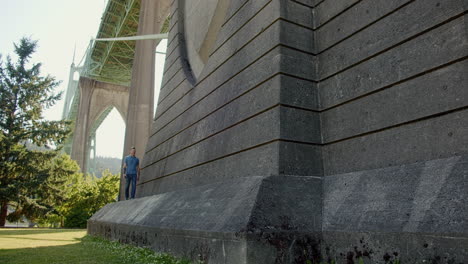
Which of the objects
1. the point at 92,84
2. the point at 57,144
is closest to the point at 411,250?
the point at 57,144

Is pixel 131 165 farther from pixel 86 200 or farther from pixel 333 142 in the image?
pixel 86 200

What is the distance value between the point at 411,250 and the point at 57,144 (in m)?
32.6

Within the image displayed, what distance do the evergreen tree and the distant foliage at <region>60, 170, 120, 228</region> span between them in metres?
2.20

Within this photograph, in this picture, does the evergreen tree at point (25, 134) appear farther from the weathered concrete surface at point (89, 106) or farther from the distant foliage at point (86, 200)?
the weathered concrete surface at point (89, 106)

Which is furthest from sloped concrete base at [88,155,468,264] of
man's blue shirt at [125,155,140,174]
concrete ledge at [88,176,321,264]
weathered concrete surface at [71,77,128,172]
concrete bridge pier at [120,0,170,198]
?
weathered concrete surface at [71,77,128,172]

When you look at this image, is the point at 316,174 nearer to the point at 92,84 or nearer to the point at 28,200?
the point at 28,200

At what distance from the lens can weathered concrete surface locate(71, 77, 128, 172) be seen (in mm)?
44125

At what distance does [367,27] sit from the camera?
14.5 ft

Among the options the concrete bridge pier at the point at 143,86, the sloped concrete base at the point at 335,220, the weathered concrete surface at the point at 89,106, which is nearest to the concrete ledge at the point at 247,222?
the sloped concrete base at the point at 335,220

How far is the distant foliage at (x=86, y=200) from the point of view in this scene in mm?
25109

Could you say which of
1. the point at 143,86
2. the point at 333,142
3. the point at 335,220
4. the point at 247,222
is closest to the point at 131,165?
the point at 333,142

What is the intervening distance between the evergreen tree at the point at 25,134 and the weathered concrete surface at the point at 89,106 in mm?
14264

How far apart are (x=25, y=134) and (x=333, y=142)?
94.3ft

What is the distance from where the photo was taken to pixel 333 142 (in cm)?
463
